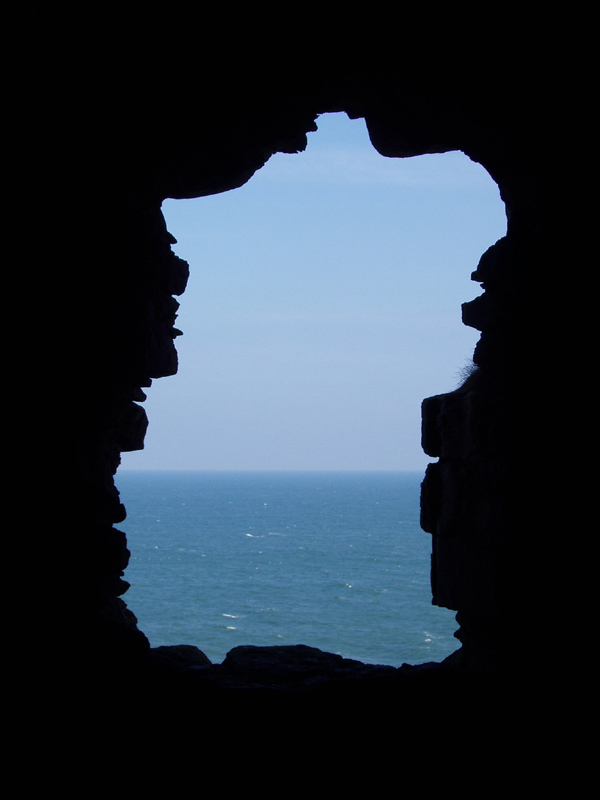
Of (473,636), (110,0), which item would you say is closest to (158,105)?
(110,0)

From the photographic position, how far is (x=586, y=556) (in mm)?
4602

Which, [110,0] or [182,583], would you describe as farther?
[182,583]

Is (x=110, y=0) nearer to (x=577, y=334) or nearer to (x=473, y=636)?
(x=577, y=334)

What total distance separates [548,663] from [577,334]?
89.5 inches

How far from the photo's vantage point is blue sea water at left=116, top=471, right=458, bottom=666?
3644 centimetres

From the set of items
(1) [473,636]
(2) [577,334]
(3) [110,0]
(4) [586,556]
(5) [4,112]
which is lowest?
(1) [473,636]

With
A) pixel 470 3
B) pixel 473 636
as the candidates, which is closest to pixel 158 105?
pixel 470 3

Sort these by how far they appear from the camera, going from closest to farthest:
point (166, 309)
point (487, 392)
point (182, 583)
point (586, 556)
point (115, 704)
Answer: point (586, 556) < point (115, 704) < point (487, 392) < point (166, 309) < point (182, 583)

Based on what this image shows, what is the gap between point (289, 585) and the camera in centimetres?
5488

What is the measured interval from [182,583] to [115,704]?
50783 millimetres

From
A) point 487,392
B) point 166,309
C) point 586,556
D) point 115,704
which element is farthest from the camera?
point 166,309

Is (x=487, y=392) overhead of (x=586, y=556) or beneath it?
overhead

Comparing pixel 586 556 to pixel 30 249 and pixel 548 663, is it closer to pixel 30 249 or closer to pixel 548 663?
pixel 548 663

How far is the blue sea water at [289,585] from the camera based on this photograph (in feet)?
120
